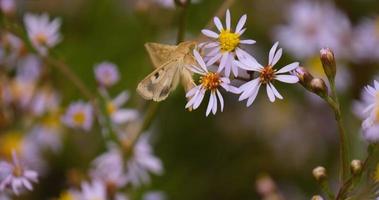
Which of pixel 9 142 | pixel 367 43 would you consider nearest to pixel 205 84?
pixel 9 142

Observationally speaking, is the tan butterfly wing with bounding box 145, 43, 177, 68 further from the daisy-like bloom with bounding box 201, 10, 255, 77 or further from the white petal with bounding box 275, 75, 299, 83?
the white petal with bounding box 275, 75, 299, 83

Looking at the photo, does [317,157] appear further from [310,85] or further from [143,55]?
[310,85]

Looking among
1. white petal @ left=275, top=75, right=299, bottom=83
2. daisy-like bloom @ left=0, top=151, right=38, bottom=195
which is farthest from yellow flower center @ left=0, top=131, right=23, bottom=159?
white petal @ left=275, top=75, right=299, bottom=83

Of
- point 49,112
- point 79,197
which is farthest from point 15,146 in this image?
point 79,197

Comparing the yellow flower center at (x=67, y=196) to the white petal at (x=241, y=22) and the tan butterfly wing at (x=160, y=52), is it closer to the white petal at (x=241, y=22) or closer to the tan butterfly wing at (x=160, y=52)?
the tan butterfly wing at (x=160, y=52)

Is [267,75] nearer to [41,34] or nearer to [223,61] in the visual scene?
[223,61]

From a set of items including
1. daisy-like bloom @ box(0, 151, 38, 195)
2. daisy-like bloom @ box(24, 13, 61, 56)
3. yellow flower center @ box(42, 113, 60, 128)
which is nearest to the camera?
daisy-like bloom @ box(0, 151, 38, 195)
